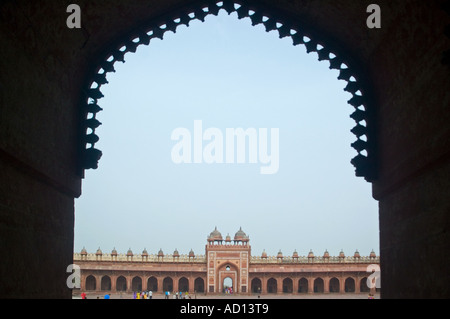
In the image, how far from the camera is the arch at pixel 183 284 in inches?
1708

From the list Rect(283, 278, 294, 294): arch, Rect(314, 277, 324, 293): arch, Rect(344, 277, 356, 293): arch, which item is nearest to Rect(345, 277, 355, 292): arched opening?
Rect(344, 277, 356, 293): arch

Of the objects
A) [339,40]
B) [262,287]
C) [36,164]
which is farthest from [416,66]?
[262,287]

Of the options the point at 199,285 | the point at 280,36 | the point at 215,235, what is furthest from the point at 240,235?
the point at 280,36

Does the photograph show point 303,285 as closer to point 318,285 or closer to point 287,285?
point 287,285

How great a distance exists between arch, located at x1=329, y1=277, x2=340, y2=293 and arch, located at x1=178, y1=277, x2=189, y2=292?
12161mm

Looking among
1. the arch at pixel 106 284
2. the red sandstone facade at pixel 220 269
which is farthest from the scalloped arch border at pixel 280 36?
the arch at pixel 106 284

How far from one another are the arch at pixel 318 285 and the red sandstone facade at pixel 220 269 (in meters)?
1.13

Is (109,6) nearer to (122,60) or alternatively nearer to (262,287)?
(122,60)

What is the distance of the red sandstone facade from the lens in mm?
41469

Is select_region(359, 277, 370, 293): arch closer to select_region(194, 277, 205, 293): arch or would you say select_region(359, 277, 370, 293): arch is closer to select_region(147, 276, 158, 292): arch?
select_region(194, 277, 205, 293): arch

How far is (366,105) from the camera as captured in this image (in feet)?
25.3

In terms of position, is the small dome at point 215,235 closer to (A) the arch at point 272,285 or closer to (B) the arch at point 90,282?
(A) the arch at point 272,285

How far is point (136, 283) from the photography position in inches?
1700
